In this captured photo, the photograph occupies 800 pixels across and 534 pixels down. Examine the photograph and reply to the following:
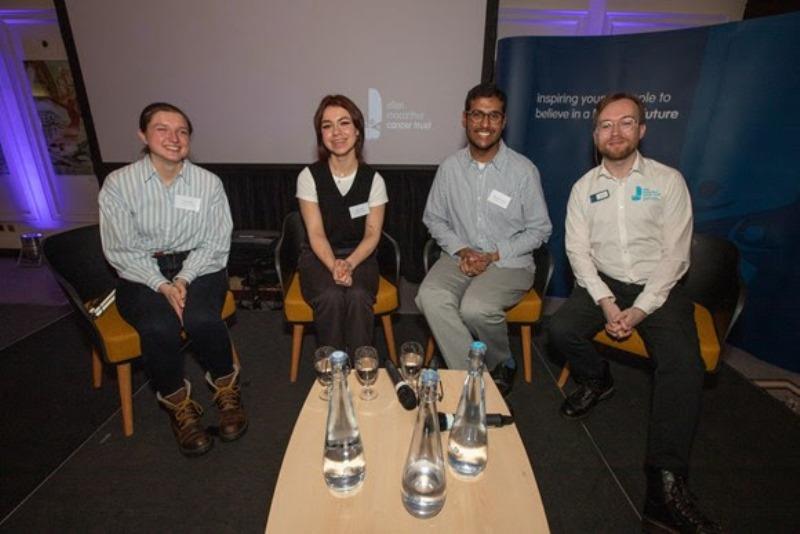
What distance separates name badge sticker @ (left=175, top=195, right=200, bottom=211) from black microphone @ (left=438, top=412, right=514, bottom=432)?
5.37ft

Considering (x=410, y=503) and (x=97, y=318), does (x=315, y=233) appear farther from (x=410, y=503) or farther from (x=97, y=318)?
(x=410, y=503)

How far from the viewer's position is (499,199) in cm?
240

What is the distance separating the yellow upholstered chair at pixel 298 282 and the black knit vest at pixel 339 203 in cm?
24

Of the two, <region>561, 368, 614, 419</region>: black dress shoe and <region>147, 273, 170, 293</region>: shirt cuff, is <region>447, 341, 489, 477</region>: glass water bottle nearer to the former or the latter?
<region>561, 368, 614, 419</region>: black dress shoe

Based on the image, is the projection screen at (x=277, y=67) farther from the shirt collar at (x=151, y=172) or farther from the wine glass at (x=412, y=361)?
the wine glass at (x=412, y=361)

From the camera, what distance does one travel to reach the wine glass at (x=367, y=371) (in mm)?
1463

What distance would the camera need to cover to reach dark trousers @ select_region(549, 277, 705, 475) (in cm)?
168

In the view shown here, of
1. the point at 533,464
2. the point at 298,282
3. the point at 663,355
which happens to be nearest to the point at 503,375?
the point at 533,464

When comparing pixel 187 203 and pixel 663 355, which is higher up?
pixel 187 203

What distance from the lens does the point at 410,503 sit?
1071 millimetres

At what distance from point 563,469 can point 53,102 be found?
522 centimetres

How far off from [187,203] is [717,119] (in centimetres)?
312

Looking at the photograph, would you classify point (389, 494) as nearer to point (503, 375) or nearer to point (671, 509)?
point (671, 509)

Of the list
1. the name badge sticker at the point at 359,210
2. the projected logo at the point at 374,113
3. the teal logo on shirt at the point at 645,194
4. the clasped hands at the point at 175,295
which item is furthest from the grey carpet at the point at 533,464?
the projected logo at the point at 374,113
